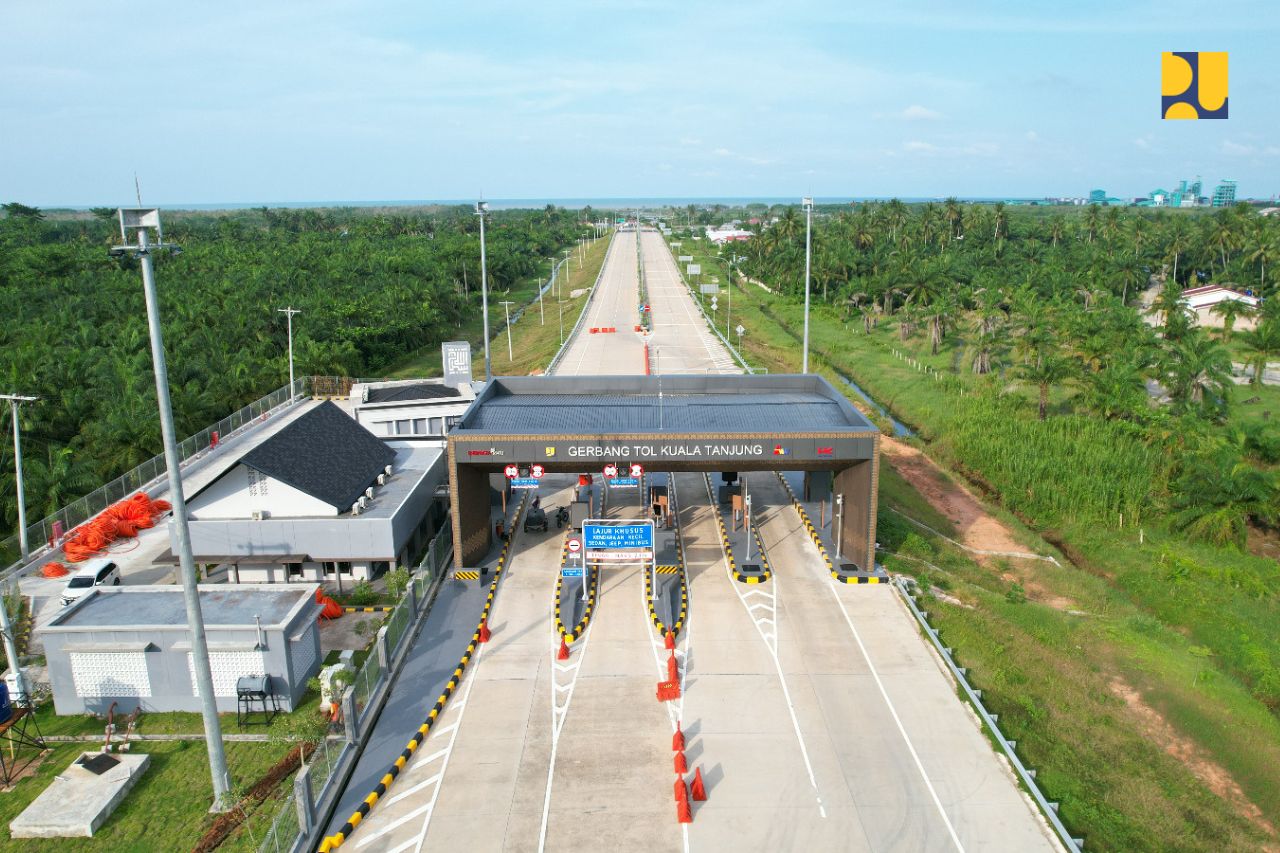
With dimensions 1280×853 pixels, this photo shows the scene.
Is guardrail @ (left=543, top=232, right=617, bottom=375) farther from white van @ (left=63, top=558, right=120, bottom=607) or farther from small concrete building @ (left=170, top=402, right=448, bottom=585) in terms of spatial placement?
white van @ (left=63, top=558, right=120, bottom=607)

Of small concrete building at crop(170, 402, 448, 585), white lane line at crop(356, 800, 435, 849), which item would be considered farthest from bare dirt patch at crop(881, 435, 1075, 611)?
small concrete building at crop(170, 402, 448, 585)

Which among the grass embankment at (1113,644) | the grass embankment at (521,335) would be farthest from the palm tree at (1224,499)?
the grass embankment at (521,335)

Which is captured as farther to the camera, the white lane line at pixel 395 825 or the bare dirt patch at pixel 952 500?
the bare dirt patch at pixel 952 500

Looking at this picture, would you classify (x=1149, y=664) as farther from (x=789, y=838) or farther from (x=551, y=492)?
(x=551, y=492)

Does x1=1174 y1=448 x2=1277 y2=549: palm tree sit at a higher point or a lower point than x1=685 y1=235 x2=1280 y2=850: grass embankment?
higher

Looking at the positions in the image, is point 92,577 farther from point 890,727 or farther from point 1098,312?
point 1098,312

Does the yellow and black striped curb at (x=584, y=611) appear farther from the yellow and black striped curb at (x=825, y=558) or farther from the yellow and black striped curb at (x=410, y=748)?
the yellow and black striped curb at (x=825, y=558)
